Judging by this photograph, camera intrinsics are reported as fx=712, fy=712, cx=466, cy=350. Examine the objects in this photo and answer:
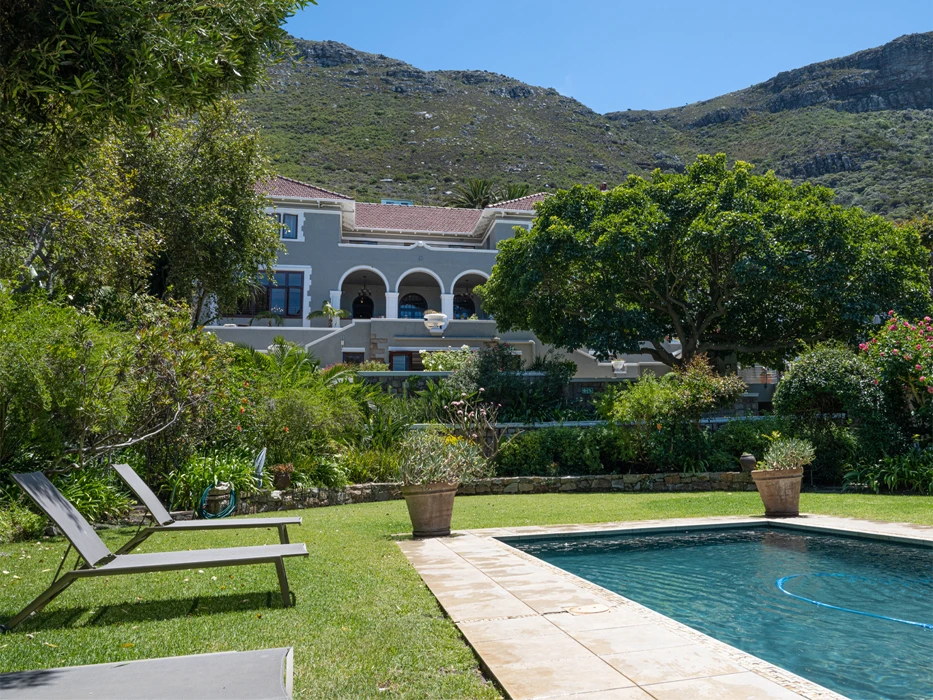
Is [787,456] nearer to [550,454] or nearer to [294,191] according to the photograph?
[550,454]

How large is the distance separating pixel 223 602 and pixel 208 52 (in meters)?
4.13

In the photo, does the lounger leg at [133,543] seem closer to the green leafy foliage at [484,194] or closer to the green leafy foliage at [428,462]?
the green leafy foliage at [428,462]

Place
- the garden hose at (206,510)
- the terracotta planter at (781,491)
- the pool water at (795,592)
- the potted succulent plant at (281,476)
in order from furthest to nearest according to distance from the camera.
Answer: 1. the potted succulent plant at (281,476)
2. the garden hose at (206,510)
3. the terracotta planter at (781,491)
4. the pool water at (795,592)

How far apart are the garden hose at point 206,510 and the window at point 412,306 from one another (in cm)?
2813

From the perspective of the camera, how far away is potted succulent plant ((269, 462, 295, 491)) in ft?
43.5

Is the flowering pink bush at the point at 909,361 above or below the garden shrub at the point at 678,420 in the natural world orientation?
above

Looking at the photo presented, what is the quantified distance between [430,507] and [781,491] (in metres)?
5.37

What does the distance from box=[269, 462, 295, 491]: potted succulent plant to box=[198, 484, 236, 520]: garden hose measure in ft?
5.07

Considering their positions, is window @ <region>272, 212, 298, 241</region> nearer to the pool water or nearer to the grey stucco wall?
the grey stucco wall

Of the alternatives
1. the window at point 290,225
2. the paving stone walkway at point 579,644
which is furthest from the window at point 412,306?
the paving stone walkway at point 579,644

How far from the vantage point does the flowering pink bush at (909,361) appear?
46.9 feet

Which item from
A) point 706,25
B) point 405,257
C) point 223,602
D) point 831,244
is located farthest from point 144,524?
point 706,25

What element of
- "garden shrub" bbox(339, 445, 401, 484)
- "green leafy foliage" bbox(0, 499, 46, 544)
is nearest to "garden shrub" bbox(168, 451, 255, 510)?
"green leafy foliage" bbox(0, 499, 46, 544)

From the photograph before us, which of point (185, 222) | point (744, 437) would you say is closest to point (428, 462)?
point (744, 437)
